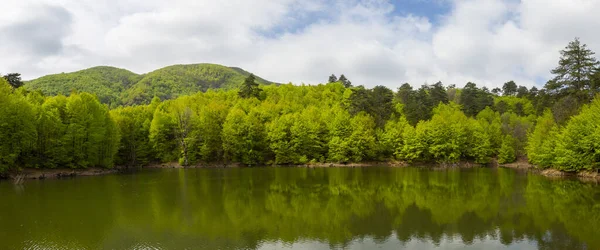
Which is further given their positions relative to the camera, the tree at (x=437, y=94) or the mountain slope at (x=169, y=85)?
the mountain slope at (x=169, y=85)

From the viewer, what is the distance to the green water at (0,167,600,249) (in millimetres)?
19328

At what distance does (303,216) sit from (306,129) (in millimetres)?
51972

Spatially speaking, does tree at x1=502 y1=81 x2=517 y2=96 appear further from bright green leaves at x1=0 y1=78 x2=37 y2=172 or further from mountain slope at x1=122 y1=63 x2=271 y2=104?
bright green leaves at x1=0 y1=78 x2=37 y2=172

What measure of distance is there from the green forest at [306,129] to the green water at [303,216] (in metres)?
12.3

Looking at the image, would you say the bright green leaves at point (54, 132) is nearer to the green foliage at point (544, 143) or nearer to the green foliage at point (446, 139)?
the green foliage at point (446, 139)

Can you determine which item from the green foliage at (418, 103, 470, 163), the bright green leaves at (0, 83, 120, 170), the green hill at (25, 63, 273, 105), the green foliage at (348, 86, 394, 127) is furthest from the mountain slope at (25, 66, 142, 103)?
the green foliage at (418, 103, 470, 163)

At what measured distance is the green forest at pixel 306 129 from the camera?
4900cm

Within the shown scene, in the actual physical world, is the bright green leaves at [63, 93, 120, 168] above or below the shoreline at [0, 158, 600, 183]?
above

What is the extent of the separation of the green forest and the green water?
1234cm

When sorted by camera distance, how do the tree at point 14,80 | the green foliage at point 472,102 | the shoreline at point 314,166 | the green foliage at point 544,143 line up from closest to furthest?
1. the shoreline at point 314,166
2. the green foliage at point 544,143
3. the tree at point 14,80
4. the green foliage at point 472,102

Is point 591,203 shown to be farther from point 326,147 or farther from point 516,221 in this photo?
point 326,147

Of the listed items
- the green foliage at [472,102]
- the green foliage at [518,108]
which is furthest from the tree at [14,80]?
the green foliage at [518,108]

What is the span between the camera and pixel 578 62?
56.8m

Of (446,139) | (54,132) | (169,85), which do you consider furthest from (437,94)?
(169,85)
